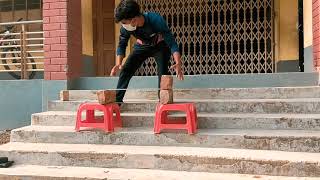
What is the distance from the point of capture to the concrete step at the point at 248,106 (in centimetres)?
466

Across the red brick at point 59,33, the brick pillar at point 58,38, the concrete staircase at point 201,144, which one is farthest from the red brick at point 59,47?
the concrete staircase at point 201,144

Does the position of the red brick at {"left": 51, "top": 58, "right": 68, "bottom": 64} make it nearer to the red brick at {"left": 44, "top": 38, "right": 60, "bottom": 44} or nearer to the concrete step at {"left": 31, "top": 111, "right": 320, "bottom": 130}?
the red brick at {"left": 44, "top": 38, "right": 60, "bottom": 44}

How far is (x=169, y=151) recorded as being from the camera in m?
4.11

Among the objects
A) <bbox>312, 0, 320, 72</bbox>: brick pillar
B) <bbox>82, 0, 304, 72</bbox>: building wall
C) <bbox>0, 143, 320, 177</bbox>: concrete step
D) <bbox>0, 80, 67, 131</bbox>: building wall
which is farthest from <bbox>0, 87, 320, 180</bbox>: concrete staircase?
<bbox>82, 0, 304, 72</bbox>: building wall

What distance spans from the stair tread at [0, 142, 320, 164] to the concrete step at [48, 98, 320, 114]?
2.72 ft

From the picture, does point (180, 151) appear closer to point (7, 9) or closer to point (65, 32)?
point (65, 32)

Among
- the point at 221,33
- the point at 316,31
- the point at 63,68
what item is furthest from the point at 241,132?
the point at 221,33

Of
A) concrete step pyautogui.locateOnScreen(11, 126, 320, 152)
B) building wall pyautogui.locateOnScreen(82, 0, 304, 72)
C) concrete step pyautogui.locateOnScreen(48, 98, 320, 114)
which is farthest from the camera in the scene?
building wall pyautogui.locateOnScreen(82, 0, 304, 72)

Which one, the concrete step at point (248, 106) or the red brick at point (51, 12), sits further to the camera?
Answer: the red brick at point (51, 12)

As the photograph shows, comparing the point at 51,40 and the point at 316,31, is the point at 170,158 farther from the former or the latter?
the point at 51,40

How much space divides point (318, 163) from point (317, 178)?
5.4 inches

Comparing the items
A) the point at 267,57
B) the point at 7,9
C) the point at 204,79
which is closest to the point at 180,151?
the point at 204,79

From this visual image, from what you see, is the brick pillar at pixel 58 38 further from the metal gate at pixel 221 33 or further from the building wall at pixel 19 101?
the metal gate at pixel 221 33

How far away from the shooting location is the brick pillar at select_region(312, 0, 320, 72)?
Answer: 5.52 meters
